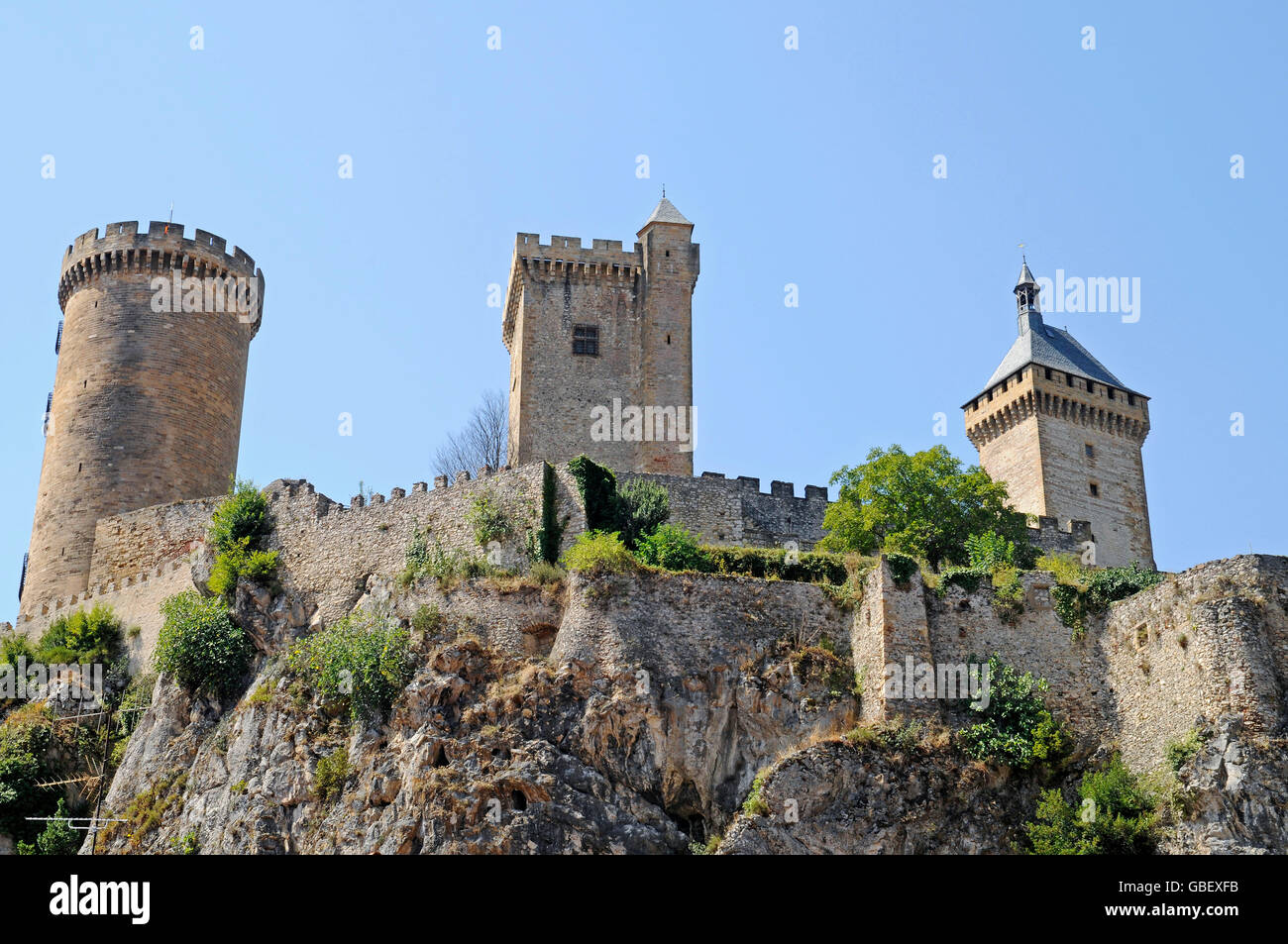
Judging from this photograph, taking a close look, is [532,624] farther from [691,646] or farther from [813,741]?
[813,741]

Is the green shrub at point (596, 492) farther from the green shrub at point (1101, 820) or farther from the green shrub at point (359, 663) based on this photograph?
the green shrub at point (1101, 820)

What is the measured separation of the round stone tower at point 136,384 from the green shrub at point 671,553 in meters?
17.5

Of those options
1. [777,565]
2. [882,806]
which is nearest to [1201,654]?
[882,806]

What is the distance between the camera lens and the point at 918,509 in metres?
38.9

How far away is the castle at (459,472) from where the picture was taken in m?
39.3

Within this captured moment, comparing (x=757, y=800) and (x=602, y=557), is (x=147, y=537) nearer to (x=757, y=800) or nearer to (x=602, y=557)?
(x=602, y=557)

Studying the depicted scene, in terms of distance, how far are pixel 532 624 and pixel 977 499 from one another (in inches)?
501

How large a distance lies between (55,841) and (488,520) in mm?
11440

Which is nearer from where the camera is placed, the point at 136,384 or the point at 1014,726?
the point at 1014,726

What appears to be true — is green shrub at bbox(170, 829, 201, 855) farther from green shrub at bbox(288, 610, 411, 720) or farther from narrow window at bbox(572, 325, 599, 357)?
narrow window at bbox(572, 325, 599, 357)

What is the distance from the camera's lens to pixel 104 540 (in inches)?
1735

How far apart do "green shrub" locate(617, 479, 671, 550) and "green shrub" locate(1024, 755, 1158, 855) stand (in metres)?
11.3

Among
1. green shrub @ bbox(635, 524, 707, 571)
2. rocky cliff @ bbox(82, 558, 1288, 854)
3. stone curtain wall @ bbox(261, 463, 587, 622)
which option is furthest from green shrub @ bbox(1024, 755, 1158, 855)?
stone curtain wall @ bbox(261, 463, 587, 622)
